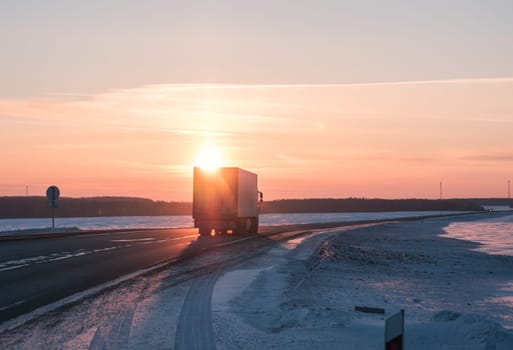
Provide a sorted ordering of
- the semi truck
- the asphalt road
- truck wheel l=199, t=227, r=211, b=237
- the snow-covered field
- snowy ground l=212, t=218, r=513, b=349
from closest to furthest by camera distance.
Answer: snowy ground l=212, t=218, r=513, b=349
the asphalt road
the semi truck
truck wheel l=199, t=227, r=211, b=237
the snow-covered field

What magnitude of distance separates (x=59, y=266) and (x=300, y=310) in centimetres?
1116

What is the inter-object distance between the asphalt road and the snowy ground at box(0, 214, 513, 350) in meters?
1.03

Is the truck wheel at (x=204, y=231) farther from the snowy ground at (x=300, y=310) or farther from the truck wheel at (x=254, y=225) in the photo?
the snowy ground at (x=300, y=310)

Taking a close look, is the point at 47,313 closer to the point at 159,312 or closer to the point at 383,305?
the point at 159,312

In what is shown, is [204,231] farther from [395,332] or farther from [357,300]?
[395,332]

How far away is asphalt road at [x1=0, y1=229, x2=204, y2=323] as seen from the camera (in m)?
14.4

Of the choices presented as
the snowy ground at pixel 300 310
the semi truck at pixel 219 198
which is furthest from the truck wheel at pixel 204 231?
the snowy ground at pixel 300 310

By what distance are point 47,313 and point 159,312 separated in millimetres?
1849

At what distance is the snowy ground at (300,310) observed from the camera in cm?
991

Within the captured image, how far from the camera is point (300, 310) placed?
1209 centimetres

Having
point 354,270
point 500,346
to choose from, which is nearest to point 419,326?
point 500,346

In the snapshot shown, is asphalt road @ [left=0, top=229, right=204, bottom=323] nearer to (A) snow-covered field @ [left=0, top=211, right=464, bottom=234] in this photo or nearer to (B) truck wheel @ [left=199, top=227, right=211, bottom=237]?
(B) truck wheel @ [left=199, top=227, right=211, bottom=237]

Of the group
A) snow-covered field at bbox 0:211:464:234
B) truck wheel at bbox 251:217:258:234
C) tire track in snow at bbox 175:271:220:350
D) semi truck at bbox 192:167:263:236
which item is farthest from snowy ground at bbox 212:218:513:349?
snow-covered field at bbox 0:211:464:234

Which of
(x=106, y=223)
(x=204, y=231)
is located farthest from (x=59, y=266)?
(x=106, y=223)
